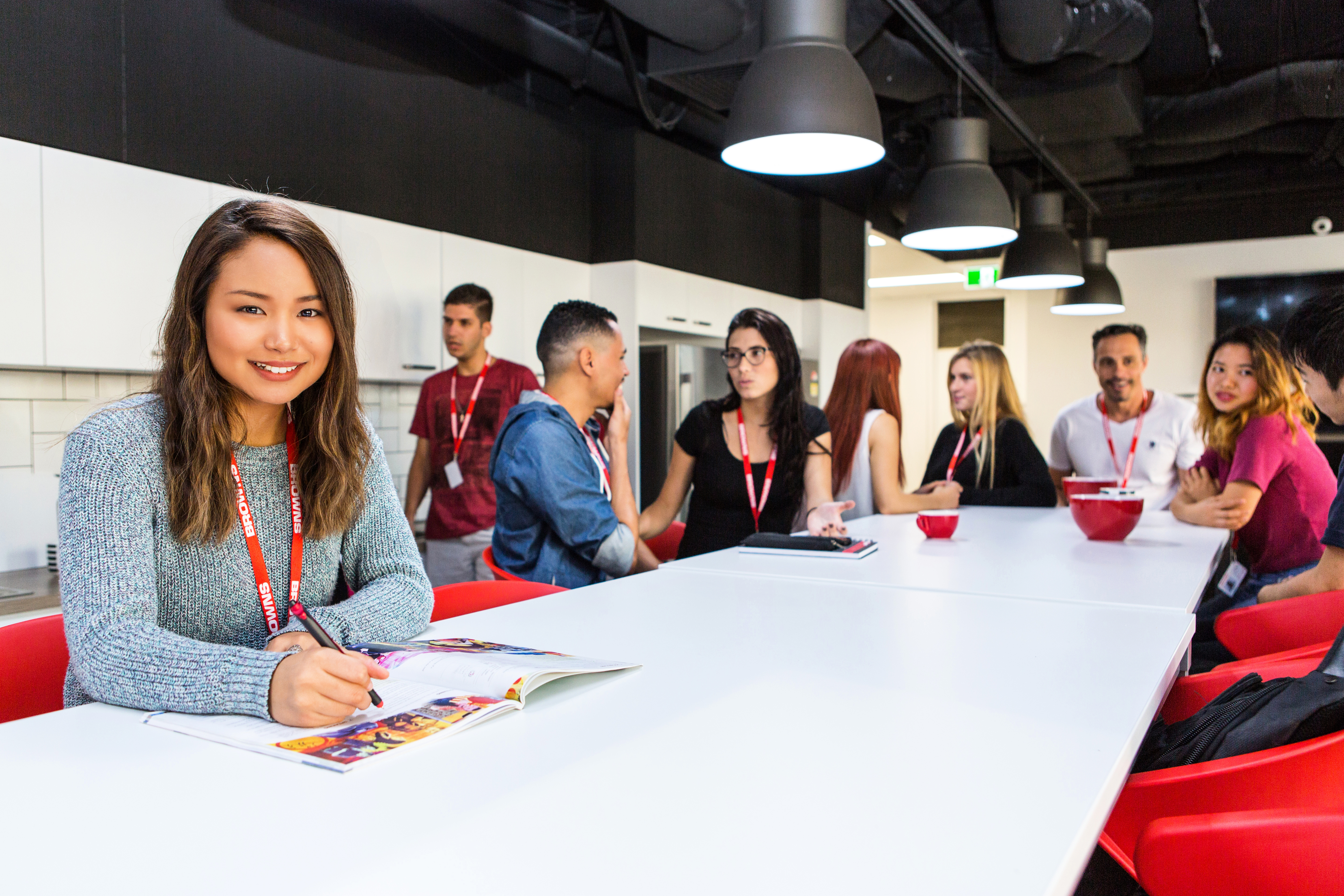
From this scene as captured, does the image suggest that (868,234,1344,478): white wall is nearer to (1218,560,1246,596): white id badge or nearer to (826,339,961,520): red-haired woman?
(826,339,961,520): red-haired woman

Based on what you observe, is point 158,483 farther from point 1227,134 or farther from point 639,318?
point 1227,134

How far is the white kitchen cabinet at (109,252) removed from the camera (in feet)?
8.70

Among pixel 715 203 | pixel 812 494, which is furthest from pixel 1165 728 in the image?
pixel 715 203

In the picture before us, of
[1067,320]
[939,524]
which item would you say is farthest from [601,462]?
[1067,320]

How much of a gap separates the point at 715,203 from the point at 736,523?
2728mm

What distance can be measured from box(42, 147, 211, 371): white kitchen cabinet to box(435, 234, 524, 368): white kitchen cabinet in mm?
1028

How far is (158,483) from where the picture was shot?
121 cm

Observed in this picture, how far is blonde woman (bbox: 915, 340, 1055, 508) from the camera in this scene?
3629 mm

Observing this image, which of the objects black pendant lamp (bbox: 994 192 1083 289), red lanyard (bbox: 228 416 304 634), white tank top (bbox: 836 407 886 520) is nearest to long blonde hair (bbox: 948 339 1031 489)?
white tank top (bbox: 836 407 886 520)

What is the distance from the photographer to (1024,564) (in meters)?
2.06

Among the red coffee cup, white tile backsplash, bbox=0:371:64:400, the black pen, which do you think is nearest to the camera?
the black pen

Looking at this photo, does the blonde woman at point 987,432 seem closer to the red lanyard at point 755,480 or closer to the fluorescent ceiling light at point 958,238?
the fluorescent ceiling light at point 958,238

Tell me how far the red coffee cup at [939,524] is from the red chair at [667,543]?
2.70 feet

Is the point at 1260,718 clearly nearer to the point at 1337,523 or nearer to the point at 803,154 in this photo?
the point at 1337,523
